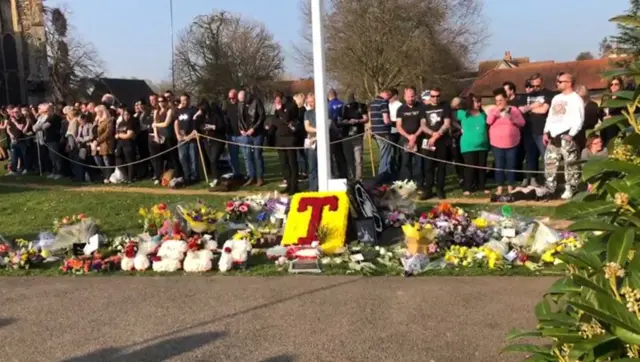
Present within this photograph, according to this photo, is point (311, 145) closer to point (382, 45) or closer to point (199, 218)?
point (199, 218)

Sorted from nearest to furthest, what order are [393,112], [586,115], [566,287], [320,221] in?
[566,287]
[320,221]
[586,115]
[393,112]

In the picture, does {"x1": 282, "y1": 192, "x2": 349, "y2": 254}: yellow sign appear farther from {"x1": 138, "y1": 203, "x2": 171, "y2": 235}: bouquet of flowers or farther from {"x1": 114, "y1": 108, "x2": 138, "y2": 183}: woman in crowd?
{"x1": 114, "y1": 108, "x2": 138, "y2": 183}: woman in crowd

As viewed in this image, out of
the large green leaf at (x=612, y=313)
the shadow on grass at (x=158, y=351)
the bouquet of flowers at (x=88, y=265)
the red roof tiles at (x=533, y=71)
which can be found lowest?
the shadow on grass at (x=158, y=351)

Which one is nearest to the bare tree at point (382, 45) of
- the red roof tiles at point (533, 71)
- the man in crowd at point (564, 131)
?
the red roof tiles at point (533, 71)

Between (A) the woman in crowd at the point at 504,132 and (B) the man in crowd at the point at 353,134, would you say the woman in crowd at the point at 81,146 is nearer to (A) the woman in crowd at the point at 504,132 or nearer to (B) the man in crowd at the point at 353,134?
(B) the man in crowd at the point at 353,134

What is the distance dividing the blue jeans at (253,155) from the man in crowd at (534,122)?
5.19 meters

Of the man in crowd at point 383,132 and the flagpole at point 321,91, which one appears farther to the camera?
the man in crowd at point 383,132

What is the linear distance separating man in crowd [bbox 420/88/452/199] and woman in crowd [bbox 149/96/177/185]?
575 cm

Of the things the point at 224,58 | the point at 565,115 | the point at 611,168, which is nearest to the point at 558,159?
the point at 565,115

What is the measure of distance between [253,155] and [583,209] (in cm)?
1241

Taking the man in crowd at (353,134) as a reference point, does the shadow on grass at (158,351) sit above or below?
below

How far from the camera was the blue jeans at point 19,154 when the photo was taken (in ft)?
62.1

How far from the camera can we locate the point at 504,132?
37.7ft

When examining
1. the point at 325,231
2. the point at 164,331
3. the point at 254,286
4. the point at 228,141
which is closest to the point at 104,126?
the point at 228,141
